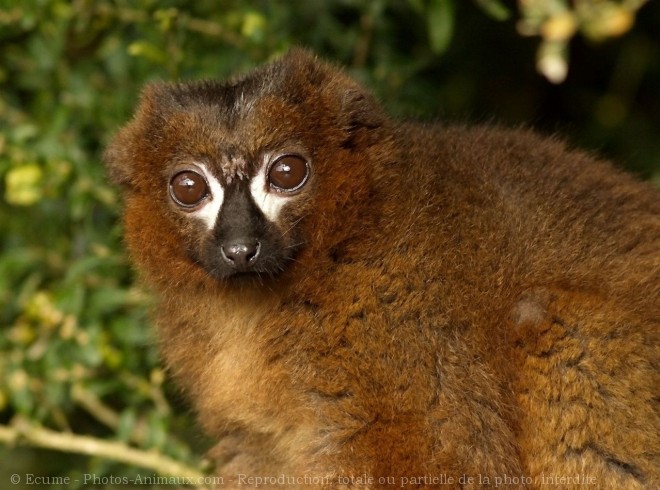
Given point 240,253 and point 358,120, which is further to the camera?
point 358,120

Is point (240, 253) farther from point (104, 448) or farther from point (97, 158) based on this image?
point (97, 158)

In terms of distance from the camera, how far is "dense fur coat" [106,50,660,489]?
166 inches

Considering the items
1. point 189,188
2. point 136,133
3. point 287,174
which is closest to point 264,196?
point 287,174

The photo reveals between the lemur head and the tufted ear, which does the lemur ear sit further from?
the tufted ear

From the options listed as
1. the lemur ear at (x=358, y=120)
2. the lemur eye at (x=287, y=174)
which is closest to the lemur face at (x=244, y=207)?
the lemur eye at (x=287, y=174)

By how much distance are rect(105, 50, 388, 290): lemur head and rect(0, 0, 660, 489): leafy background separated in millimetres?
775

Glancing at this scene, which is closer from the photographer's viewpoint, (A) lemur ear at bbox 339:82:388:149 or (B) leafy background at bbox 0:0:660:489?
(A) lemur ear at bbox 339:82:388:149

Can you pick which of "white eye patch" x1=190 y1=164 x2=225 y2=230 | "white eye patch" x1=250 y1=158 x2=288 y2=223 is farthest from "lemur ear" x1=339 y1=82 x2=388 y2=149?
"white eye patch" x1=190 y1=164 x2=225 y2=230

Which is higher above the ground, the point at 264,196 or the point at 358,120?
the point at 358,120

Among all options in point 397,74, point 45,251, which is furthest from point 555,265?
point 45,251

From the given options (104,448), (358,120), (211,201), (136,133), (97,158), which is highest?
(358,120)

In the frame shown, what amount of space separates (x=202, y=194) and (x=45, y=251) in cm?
217

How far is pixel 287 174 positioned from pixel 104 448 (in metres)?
2.02

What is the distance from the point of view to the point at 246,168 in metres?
4.43
